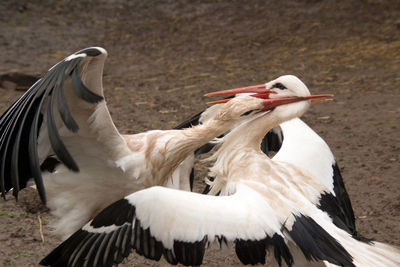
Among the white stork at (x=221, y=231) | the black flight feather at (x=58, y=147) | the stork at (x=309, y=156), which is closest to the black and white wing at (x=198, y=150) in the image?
the stork at (x=309, y=156)

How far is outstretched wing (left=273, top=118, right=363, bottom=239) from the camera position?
134 inches

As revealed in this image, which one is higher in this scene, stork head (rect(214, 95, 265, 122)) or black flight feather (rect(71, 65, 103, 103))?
black flight feather (rect(71, 65, 103, 103))

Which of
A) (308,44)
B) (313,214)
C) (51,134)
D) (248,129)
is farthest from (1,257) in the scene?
(308,44)

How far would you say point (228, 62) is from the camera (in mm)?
7602

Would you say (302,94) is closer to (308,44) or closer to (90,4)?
(308,44)

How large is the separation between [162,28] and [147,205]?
271 inches

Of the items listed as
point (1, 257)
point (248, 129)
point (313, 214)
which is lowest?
point (1, 257)

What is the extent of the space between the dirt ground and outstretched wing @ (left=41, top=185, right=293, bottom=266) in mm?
964

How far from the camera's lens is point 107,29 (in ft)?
30.1

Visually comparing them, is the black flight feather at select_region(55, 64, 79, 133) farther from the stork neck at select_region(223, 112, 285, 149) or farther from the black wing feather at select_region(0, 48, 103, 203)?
the stork neck at select_region(223, 112, 285, 149)

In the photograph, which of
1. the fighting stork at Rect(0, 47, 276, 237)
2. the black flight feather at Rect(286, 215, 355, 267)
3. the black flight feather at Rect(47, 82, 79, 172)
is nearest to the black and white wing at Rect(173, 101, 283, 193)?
the fighting stork at Rect(0, 47, 276, 237)

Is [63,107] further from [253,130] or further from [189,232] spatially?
[253,130]

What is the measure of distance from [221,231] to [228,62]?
5292 mm

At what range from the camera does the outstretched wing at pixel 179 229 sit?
249 cm
